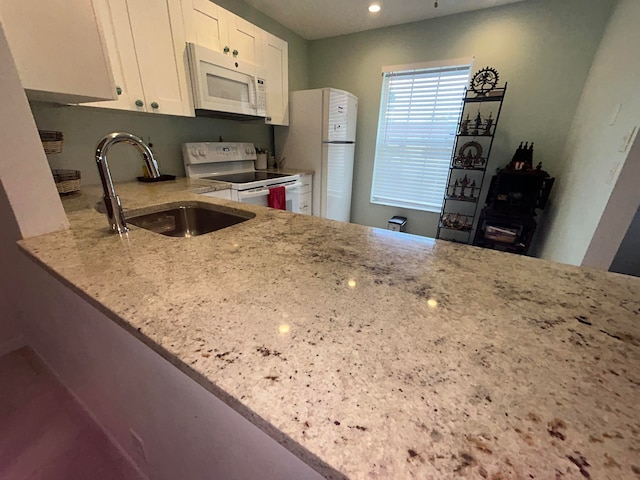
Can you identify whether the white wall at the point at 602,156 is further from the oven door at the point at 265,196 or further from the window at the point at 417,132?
the oven door at the point at 265,196

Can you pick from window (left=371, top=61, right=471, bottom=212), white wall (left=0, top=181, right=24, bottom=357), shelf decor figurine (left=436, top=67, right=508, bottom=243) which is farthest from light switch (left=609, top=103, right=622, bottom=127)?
white wall (left=0, top=181, right=24, bottom=357)

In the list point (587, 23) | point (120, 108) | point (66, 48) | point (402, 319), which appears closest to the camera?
point (402, 319)

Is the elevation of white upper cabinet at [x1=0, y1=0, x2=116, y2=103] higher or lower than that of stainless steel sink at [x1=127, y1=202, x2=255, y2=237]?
higher

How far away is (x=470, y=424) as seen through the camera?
0.31 meters

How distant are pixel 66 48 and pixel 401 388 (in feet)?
6.00

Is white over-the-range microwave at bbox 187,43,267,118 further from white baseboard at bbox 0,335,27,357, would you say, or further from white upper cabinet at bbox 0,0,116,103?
white baseboard at bbox 0,335,27,357

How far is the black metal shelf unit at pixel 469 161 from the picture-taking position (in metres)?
2.58

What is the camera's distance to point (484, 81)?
248cm

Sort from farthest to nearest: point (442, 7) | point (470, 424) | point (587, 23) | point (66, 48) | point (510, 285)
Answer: point (442, 7)
point (587, 23)
point (66, 48)
point (510, 285)
point (470, 424)

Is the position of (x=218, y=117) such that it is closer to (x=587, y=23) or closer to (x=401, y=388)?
(x=401, y=388)

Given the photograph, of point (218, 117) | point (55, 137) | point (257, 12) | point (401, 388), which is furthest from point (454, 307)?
point (257, 12)

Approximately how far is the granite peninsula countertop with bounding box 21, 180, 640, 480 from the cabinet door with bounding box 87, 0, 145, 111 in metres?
1.30

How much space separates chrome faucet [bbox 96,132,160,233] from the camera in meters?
0.85

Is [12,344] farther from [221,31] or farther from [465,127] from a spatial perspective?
[465,127]
